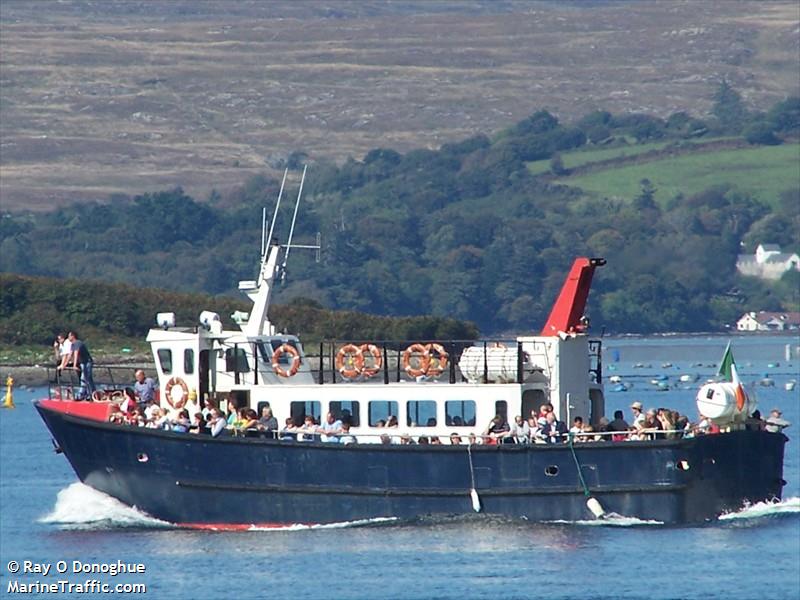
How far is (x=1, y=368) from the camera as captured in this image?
317 feet

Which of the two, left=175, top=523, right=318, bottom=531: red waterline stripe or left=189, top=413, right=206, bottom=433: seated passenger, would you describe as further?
left=189, top=413, right=206, bottom=433: seated passenger

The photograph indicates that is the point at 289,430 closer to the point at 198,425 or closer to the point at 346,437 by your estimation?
the point at 346,437

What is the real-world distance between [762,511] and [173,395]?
36.4 ft

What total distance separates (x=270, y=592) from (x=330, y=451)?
17.3ft

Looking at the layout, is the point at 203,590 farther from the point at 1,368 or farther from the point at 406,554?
the point at 1,368

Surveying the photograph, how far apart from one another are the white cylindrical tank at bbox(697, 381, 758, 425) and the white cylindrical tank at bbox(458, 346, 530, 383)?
3245mm

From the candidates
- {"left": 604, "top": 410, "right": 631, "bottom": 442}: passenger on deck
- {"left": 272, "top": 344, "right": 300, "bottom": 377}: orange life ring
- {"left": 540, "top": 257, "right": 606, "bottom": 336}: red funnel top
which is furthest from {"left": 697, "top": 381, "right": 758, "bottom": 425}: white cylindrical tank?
{"left": 272, "top": 344, "right": 300, "bottom": 377}: orange life ring

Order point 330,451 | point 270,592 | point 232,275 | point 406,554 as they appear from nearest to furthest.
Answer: point 270,592
point 406,554
point 330,451
point 232,275

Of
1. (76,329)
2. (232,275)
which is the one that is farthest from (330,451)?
A: (232,275)

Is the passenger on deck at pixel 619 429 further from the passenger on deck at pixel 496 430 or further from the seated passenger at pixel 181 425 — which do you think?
the seated passenger at pixel 181 425

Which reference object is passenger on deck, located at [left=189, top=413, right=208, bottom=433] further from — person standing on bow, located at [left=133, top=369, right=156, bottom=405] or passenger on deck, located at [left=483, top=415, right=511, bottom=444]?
passenger on deck, located at [left=483, top=415, right=511, bottom=444]

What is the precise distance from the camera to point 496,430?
3956 cm

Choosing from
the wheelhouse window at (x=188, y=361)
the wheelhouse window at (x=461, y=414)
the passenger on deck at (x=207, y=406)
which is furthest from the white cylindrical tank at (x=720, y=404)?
the wheelhouse window at (x=188, y=361)

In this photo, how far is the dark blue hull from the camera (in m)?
38.9
